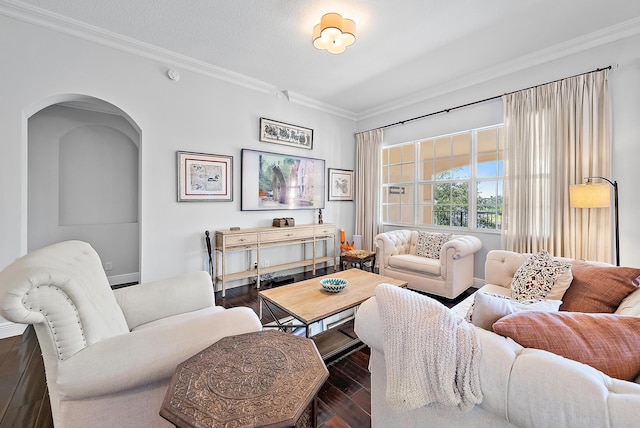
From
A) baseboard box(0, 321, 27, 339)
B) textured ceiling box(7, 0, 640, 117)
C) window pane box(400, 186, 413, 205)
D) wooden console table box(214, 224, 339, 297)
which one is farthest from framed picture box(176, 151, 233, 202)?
window pane box(400, 186, 413, 205)

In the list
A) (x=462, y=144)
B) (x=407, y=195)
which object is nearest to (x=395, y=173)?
(x=407, y=195)

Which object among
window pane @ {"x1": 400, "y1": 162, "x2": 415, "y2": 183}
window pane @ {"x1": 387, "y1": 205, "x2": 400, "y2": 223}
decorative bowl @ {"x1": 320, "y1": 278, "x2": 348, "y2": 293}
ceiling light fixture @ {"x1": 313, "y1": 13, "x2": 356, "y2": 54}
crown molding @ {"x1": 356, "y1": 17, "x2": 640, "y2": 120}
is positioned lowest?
decorative bowl @ {"x1": 320, "y1": 278, "x2": 348, "y2": 293}

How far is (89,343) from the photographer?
102cm

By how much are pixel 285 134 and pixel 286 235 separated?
1607 millimetres

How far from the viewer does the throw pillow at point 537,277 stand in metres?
1.75

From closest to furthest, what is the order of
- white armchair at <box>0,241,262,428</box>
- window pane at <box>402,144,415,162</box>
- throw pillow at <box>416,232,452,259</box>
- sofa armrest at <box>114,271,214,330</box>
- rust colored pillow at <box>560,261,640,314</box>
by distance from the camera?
white armchair at <box>0,241,262,428</box> < rust colored pillow at <box>560,261,640,314</box> < sofa armrest at <box>114,271,214,330</box> < throw pillow at <box>416,232,452,259</box> < window pane at <box>402,144,415,162</box>

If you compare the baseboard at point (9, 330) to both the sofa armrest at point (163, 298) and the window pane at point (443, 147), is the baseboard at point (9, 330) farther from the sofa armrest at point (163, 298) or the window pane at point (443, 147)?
the window pane at point (443, 147)

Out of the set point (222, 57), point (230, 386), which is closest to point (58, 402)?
point (230, 386)

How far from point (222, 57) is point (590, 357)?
3874mm

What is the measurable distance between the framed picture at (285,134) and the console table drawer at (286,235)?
1393mm

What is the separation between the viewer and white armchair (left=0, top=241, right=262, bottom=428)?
36.3 inches

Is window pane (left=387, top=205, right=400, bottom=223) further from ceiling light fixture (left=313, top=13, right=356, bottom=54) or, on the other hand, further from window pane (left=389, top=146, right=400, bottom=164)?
ceiling light fixture (left=313, top=13, right=356, bottom=54)

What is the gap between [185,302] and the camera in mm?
1754

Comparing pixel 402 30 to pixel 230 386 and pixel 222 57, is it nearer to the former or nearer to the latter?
pixel 222 57
